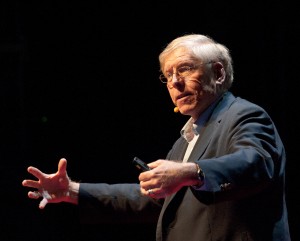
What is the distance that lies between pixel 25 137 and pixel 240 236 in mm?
2496

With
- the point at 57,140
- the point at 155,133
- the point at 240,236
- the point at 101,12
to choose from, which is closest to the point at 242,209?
the point at 240,236

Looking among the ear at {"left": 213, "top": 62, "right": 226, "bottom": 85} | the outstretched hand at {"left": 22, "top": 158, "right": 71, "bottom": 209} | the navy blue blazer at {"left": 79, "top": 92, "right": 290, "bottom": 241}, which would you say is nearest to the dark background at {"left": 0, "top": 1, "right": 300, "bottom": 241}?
the outstretched hand at {"left": 22, "top": 158, "right": 71, "bottom": 209}

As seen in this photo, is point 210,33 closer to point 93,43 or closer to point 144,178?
point 93,43

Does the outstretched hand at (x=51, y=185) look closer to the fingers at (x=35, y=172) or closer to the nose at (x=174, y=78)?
the fingers at (x=35, y=172)

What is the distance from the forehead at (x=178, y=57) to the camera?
2.16 m

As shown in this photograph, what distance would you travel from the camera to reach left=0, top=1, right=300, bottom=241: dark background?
3.70 meters

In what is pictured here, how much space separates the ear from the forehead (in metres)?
0.11

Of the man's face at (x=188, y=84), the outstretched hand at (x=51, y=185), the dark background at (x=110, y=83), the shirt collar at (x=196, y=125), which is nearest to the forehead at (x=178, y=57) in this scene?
the man's face at (x=188, y=84)

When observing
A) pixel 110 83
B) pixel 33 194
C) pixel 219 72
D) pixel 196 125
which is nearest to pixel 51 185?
Answer: pixel 33 194

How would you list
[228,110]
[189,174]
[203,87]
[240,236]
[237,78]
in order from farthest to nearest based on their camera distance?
[237,78] < [203,87] < [228,110] < [240,236] < [189,174]

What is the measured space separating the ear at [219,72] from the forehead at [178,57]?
11 cm

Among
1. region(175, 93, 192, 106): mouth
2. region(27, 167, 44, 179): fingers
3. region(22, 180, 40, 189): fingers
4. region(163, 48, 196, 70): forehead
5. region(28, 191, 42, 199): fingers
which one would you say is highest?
region(163, 48, 196, 70): forehead

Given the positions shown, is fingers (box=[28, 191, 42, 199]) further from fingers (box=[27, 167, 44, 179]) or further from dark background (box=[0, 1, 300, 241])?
dark background (box=[0, 1, 300, 241])

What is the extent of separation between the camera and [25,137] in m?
3.90
